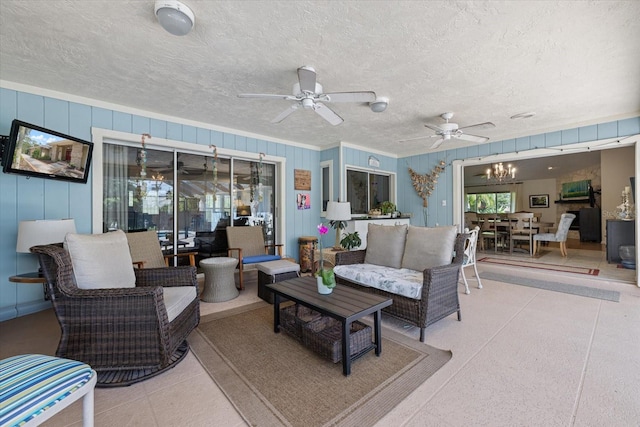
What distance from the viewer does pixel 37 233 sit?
260 centimetres

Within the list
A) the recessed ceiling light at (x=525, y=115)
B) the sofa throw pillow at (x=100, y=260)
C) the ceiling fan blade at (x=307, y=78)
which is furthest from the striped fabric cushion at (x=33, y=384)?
the recessed ceiling light at (x=525, y=115)

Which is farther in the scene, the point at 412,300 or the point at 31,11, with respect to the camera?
the point at 412,300

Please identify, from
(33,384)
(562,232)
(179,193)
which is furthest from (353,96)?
(562,232)

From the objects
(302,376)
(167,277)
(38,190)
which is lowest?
(302,376)

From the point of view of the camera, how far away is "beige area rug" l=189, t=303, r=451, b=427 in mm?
1559

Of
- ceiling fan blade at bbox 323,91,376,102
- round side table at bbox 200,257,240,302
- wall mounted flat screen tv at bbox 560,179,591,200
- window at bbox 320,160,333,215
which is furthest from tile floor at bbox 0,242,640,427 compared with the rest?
wall mounted flat screen tv at bbox 560,179,591,200

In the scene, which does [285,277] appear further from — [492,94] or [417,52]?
[492,94]

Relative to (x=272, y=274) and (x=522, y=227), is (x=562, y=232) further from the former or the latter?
(x=272, y=274)

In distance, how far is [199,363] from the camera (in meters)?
2.08

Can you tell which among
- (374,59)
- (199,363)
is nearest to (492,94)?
(374,59)

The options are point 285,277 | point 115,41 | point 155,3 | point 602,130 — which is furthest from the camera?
point 602,130

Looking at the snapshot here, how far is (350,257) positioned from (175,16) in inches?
112

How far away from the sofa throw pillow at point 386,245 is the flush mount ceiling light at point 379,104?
4.85ft

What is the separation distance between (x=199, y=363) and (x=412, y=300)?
1.83 metres
